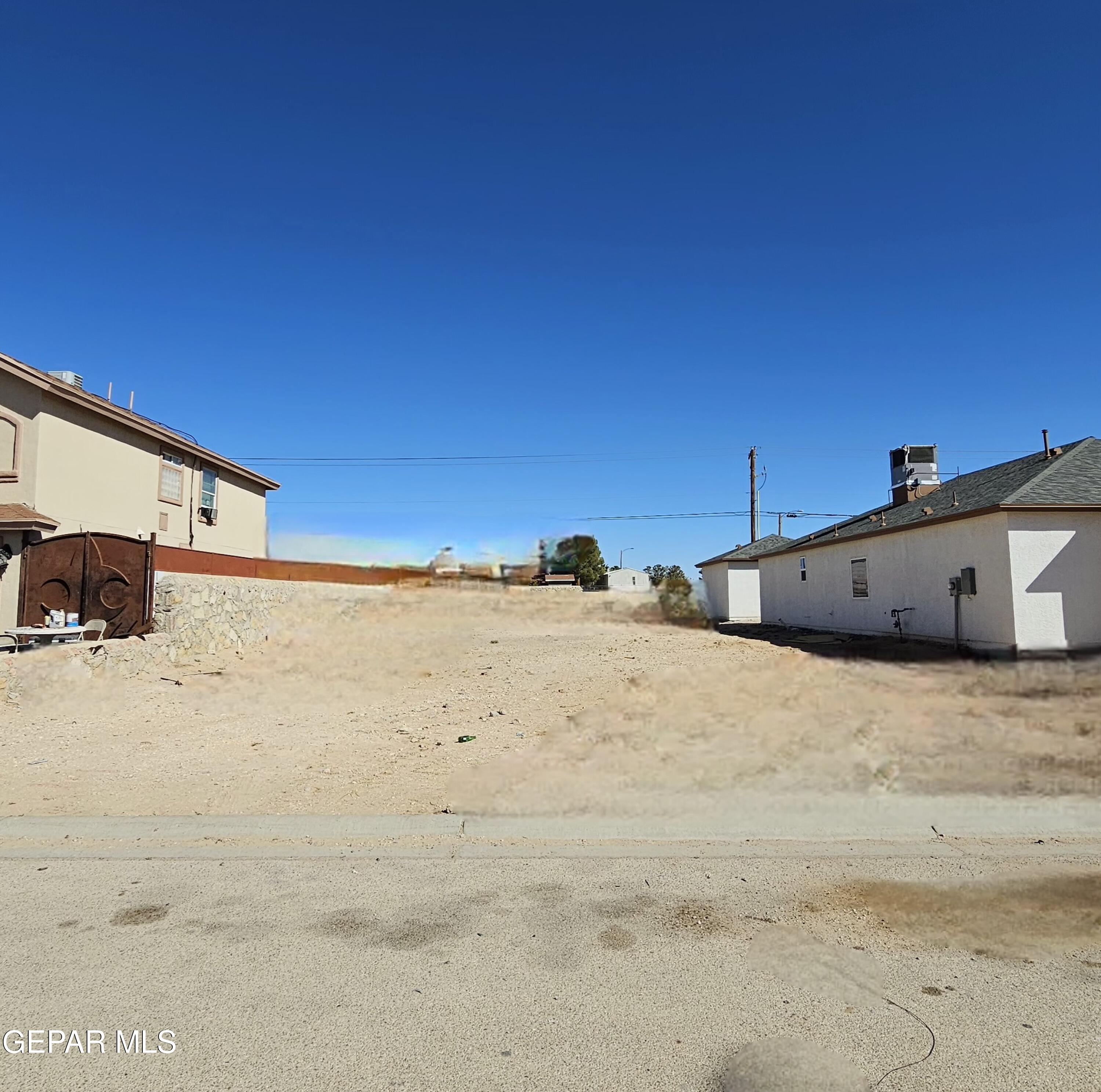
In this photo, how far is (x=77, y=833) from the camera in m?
5.85

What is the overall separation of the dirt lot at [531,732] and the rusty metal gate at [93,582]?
179 cm

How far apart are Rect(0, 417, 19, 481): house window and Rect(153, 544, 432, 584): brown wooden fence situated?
3426mm

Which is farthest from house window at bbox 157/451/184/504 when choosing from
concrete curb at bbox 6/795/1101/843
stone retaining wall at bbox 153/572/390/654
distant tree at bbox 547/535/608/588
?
distant tree at bbox 547/535/608/588

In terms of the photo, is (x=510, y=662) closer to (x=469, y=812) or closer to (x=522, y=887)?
(x=469, y=812)

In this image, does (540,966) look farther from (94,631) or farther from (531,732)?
(94,631)

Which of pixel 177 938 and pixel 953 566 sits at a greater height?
pixel 953 566

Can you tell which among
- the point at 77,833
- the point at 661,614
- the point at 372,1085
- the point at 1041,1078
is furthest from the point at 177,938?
the point at 661,614

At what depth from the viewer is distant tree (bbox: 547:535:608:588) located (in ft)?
197

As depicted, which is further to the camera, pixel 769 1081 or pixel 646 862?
pixel 646 862

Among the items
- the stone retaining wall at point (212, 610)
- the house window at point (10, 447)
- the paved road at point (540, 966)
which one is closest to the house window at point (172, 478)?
the stone retaining wall at point (212, 610)

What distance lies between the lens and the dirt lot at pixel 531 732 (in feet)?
23.3

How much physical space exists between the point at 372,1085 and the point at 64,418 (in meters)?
19.6

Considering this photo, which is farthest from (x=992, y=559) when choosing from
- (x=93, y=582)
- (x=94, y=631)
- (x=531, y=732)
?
(x=93, y=582)

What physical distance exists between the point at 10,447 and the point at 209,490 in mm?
7755
